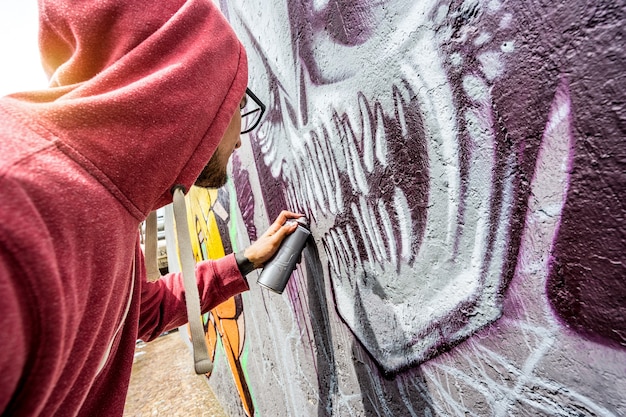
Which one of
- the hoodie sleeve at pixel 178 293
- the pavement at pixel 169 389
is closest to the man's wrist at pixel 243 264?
the hoodie sleeve at pixel 178 293

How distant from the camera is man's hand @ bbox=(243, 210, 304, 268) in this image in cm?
147

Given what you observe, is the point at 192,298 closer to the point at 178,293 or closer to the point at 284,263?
the point at 284,263

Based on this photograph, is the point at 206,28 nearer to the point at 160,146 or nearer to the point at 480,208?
the point at 160,146

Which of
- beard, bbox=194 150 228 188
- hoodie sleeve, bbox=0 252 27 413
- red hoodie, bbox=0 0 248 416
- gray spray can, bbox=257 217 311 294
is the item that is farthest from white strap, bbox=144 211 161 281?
hoodie sleeve, bbox=0 252 27 413

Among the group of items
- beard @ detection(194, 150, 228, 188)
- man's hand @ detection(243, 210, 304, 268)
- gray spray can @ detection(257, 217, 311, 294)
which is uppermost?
beard @ detection(194, 150, 228, 188)

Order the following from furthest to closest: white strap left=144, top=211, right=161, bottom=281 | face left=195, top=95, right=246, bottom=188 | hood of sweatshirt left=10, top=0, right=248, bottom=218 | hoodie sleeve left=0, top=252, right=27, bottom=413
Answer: face left=195, top=95, right=246, bottom=188 → white strap left=144, top=211, right=161, bottom=281 → hood of sweatshirt left=10, top=0, right=248, bottom=218 → hoodie sleeve left=0, top=252, right=27, bottom=413

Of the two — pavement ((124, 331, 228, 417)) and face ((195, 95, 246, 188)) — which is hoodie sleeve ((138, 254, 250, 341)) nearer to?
face ((195, 95, 246, 188))

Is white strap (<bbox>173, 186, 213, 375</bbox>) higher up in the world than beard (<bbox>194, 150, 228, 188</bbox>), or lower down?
lower down

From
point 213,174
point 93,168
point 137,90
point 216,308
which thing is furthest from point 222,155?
point 216,308

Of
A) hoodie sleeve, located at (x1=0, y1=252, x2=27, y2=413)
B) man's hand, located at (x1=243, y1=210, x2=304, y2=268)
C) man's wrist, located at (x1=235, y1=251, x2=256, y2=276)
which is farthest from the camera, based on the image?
man's wrist, located at (x1=235, y1=251, x2=256, y2=276)

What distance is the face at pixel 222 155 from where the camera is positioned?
132 centimetres

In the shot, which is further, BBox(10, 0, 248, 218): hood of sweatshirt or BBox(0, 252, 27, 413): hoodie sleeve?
BBox(10, 0, 248, 218): hood of sweatshirt

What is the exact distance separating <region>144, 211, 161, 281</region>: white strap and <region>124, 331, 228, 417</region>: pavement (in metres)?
3.35

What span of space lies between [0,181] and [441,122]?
926 mm
